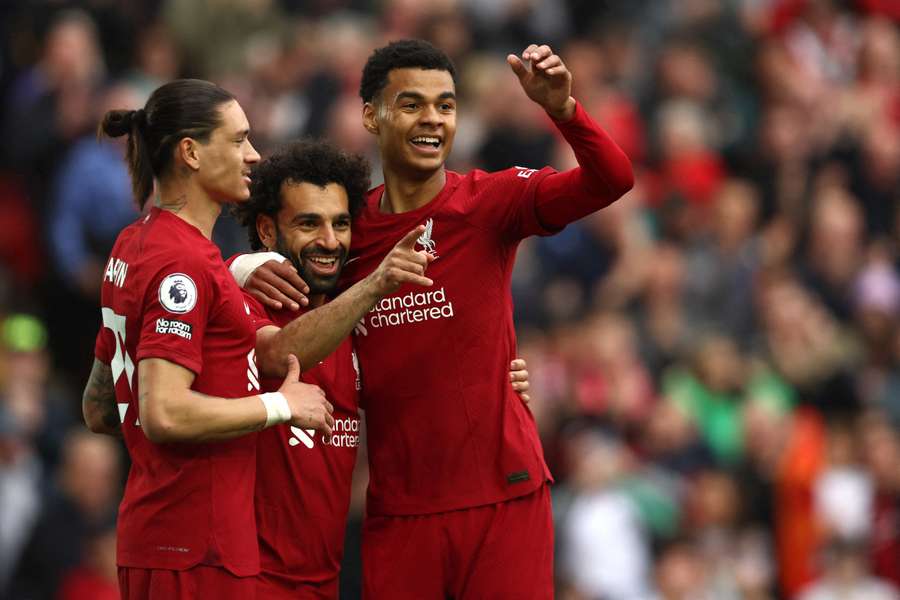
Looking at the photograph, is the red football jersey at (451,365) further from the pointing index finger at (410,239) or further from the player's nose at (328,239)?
the pointing index finger at (410,239)

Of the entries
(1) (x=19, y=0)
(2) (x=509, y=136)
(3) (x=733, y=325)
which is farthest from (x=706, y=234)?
(1) (x=19, y=0)

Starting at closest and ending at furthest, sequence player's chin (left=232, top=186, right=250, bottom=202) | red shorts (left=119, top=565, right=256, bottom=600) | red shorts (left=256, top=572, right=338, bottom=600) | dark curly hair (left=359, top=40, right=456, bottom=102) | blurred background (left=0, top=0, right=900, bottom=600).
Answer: red shorts (left=119, top=565, right=256, bottom=600) < player's chin (left=232, top=186, right=250, bottom=202) < red shorts (left=256, top=572, right=338, bottom=600) < dark curly hair (left=359, top=40, right=456, bottom=102) < blurred background (left=0, top=0, right=900, bottom=600)

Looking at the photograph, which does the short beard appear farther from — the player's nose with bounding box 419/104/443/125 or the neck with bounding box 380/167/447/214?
the player's nose with bounding box 419/104/443/125

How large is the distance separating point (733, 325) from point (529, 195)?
6.99 meters

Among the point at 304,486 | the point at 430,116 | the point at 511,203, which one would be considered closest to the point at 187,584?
the point at 304,486

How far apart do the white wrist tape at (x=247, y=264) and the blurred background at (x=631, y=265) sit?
128 inches

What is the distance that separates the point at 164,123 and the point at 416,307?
120cm

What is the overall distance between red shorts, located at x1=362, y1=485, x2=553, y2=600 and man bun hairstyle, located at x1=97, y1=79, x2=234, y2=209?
64.0 inches

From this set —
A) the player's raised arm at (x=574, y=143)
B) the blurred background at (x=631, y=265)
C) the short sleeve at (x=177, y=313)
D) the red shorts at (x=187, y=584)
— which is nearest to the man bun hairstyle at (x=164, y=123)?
the short sleeve at (x=177, y=313)

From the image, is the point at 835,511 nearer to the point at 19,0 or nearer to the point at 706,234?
the point at 706,234

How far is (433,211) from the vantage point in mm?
6473

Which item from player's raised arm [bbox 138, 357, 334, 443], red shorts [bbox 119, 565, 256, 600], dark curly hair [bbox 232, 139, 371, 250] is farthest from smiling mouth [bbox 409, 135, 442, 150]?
red shorts [bbox 119, 565, 256, 600]

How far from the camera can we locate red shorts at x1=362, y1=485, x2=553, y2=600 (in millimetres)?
6340

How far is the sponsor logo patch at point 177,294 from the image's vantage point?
5.55 m
